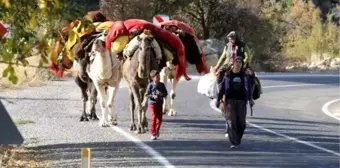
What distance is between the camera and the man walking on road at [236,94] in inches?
561

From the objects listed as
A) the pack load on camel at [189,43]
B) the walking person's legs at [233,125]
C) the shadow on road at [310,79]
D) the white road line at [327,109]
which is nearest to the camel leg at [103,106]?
the pack load on camel at [189,43]

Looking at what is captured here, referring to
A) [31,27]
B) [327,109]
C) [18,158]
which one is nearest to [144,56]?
[18,158]

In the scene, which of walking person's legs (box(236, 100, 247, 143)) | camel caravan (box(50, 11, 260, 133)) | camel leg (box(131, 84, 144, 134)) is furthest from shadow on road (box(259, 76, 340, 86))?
walking person's legs (box(236, 100, 247, 143))

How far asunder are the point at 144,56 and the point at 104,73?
167cm

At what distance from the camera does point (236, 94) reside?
1432 cm

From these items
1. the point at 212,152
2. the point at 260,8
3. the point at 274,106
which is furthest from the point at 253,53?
the point at 212,152

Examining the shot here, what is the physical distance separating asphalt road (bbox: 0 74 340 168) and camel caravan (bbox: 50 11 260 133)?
627 millimetres

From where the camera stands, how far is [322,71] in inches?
1796

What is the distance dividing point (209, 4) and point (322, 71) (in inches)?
300

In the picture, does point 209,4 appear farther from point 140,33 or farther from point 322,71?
point 140,33

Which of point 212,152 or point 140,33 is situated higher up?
point 140,33

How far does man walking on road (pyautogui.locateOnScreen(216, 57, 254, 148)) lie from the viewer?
46.8 feet

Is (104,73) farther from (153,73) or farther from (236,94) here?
(236,94)

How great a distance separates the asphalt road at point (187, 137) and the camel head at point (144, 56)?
1244 millimetres
